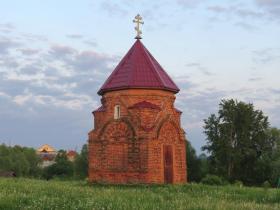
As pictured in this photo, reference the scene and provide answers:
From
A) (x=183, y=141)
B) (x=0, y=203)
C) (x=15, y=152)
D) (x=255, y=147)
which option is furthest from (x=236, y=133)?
(x=15, y=152)

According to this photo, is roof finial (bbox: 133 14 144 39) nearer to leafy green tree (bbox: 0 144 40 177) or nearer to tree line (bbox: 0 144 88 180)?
tree line (bbox: 0 144 88 180)

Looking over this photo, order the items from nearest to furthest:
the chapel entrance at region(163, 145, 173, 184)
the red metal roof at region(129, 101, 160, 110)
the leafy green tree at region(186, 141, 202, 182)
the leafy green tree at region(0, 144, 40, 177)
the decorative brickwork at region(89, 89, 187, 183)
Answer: the decorative brickwork at region(89, 89, 187, 183)
the red metal roof at region(129, 101, 160, 110)
the chapel entrance at region(163, 145, 173, 184)
the leafy green tree at region(186, 141, 202, 182)
the leafy green tree at region(0, 144, 40, 177)

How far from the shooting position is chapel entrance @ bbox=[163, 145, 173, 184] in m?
24.4

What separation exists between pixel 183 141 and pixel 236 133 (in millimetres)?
25190

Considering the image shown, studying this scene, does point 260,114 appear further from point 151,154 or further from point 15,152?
point 15,152

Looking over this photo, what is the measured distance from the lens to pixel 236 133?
163ft

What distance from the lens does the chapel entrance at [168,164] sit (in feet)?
79.9

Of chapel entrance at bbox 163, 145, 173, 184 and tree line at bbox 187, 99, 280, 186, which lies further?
tree line at bbox 187, 99, 280, 186

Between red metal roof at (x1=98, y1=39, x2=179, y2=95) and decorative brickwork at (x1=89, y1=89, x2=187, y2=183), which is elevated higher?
red metal roof at (x1=98, y1=39, x2=179, y2=95)

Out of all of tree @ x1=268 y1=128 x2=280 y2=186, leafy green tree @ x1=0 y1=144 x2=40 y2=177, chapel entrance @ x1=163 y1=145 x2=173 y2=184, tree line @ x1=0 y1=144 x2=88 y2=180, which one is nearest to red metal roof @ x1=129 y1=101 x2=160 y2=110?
chapel entrance @ x1=163 y1=145 x2=173 y2=184

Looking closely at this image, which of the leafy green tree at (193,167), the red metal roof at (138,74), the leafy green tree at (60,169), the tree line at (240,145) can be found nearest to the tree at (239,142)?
the tree line at (240,145)

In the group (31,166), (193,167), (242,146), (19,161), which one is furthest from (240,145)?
(31,166)

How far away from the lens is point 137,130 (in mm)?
24047

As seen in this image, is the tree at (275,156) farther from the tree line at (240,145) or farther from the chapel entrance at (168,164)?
the chapel entrance at (168,164)
